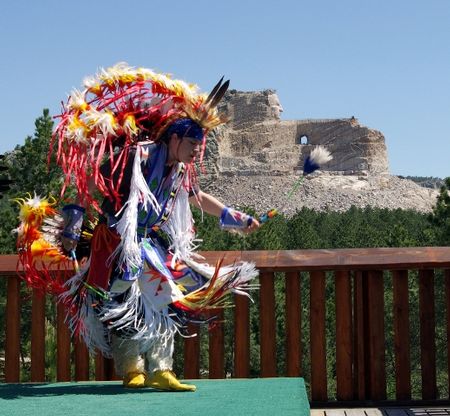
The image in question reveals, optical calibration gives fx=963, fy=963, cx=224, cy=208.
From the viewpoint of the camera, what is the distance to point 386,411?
13.7 ft

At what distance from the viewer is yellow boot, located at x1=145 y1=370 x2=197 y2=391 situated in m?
3.80

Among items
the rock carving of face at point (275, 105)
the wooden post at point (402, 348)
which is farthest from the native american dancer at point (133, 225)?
the rock carving of face at point (275, 105)

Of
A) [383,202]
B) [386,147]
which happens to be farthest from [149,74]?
[386,147]

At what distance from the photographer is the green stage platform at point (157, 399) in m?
3.24

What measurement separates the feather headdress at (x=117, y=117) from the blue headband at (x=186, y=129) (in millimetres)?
20

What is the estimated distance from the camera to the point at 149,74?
12.9 ft

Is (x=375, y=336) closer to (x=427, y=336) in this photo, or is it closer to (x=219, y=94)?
(x=427, y=336)

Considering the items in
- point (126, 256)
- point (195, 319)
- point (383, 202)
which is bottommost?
point (195, 319)

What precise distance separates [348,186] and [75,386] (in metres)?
89.2

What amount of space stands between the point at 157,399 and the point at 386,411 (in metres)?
1.16

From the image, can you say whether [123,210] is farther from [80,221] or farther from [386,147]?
[386,147]

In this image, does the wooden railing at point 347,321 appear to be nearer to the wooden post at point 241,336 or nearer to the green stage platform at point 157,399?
the wooden post at point 241,336

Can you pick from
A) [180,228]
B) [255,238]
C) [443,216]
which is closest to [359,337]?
[180,228]

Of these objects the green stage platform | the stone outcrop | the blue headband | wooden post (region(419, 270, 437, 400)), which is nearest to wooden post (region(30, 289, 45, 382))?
the green stage platform
